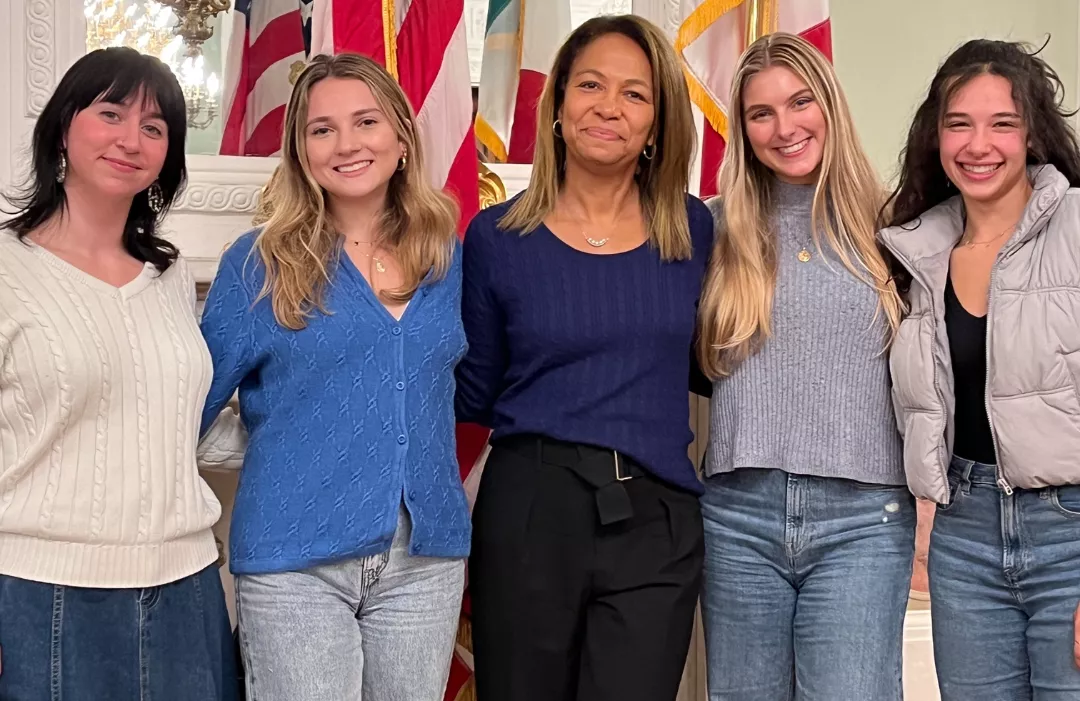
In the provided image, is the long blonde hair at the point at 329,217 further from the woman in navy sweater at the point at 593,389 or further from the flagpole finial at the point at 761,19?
the flagpole finial at the point at 761,19

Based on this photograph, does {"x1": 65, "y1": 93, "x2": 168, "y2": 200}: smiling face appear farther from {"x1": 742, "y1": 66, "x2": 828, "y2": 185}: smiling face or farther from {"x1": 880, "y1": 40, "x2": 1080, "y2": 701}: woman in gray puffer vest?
{"x1": 880, "y1": 40, "x2": 1080, "y2": 701}: woman in gray puffer vest

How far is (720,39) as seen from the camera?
2695 mm

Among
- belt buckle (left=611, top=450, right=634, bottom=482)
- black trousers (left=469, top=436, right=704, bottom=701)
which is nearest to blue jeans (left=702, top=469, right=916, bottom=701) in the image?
black trousers (left=469, top=436, right=704, bottom=701)

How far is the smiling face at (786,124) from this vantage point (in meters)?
2.03

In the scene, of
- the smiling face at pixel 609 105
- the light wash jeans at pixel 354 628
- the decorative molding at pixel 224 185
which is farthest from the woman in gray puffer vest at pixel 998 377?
the decorative molding at pixel 224 185

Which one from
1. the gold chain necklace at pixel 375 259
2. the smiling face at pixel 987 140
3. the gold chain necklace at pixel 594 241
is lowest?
the gold chain necklace at pixel 375 259

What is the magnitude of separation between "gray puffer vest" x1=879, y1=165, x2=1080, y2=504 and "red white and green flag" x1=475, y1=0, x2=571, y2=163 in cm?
127

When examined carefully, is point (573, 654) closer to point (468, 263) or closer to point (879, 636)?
point (879, 636)

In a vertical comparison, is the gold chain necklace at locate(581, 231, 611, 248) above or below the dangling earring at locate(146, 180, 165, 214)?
below

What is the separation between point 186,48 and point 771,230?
1490 mm

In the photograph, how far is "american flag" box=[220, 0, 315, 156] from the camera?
2689 millimetres

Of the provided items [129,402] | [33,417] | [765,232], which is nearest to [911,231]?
[765,232]

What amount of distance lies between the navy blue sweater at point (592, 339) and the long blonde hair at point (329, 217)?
0.13 meters

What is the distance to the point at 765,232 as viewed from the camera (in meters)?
2.07
